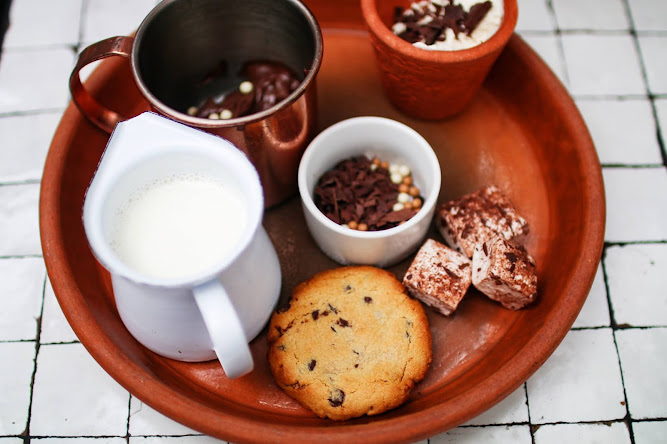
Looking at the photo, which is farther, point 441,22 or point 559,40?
point 559,40

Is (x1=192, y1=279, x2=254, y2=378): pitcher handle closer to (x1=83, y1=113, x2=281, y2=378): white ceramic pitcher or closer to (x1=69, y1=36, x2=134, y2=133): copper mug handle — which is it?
(x1=83, y1=113, x2=281, y2=378): white ceramic pitcher

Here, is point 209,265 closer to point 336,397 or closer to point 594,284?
point 336,397

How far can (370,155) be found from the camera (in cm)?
99

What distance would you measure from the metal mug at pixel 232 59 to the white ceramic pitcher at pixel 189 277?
53mm

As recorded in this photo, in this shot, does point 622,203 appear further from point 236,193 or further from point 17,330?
point 17,330

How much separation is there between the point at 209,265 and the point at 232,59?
1.48 ft

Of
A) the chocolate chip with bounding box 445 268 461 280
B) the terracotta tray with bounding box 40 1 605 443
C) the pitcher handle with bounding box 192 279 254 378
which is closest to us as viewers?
the pitcher handle with bounding box 192 279 254 378

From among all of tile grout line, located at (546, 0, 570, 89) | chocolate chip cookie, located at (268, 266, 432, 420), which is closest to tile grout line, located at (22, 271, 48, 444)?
chocolate chip cookie, located at (268, 266, 432, 420)

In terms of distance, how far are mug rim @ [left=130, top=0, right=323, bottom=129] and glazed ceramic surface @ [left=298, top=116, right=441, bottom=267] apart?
12 centimetres

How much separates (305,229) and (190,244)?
270mm

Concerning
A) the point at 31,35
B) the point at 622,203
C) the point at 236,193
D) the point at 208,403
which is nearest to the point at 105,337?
the point at 208,403

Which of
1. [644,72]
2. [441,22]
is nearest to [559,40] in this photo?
[644,72]

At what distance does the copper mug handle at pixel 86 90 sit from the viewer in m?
0.84

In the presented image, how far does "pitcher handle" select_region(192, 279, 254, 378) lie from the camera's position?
2.07ft
